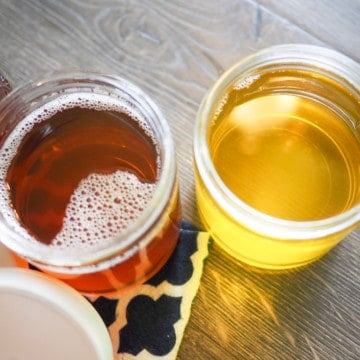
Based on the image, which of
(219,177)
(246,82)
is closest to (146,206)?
(219,177)

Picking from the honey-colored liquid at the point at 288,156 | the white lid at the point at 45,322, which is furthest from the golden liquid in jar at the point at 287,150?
the white lid at the point at 45,322

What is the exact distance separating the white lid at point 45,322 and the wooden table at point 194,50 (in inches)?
5.0

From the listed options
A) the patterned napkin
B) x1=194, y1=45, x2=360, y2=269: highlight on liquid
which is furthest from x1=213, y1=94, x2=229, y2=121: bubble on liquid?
the patterned napkin

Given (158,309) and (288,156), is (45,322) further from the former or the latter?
(288,156)

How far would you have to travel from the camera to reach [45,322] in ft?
1.87

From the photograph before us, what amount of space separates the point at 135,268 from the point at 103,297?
8cm

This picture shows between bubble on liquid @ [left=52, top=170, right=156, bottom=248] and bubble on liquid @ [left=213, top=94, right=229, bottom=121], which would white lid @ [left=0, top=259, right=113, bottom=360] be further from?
bubble on liquid @ [left=213, top=94, right=229, bottom=121]

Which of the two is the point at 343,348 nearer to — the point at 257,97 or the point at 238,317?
the point at 238,317

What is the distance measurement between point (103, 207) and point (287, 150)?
20 cm

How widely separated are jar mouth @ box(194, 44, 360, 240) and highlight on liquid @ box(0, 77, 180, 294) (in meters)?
0.04

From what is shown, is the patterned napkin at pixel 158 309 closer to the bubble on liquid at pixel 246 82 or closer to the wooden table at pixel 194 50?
the wooden table at pixel 194 50

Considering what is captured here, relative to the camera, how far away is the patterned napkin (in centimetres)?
63

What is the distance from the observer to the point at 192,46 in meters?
0.71

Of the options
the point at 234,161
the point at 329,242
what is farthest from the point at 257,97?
→ the point at 329,242
